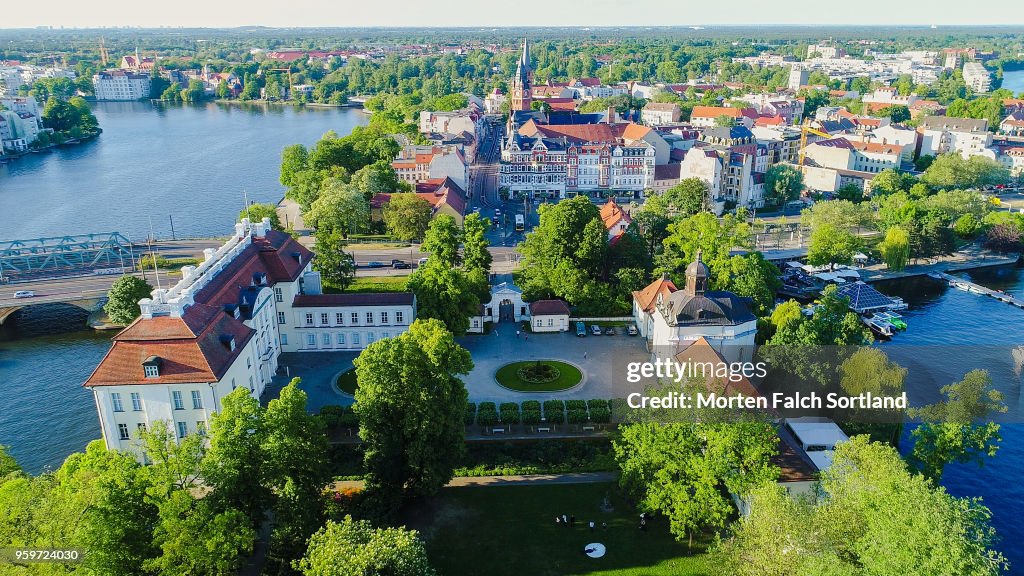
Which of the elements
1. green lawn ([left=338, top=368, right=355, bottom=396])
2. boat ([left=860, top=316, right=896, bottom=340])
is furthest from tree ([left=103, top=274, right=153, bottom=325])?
boat ([left=860, top=316, right=896, bottom=340])

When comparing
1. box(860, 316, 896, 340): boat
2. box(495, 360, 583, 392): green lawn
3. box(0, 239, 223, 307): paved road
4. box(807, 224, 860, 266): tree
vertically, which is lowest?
box(860, 316, 896, 340): boat

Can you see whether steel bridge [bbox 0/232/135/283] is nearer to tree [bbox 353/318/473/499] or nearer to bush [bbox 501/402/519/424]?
bush [bbox 501/402/519/424]

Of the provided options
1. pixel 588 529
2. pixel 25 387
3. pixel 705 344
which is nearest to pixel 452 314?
pixel 705 344

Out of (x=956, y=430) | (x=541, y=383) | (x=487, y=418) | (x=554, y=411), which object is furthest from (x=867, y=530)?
(x=541, y=383)

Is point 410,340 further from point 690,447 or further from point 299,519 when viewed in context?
point 690,447

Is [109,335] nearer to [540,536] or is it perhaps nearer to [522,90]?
[540,536]

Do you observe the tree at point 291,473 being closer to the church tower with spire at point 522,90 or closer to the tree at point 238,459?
the tree at point 238,459
